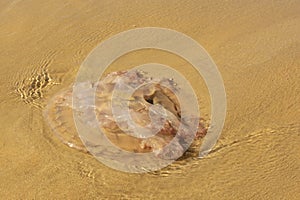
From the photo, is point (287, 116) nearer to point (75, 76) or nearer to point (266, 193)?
point (266, 193)

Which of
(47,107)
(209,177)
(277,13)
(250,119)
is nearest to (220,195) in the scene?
(209,177)

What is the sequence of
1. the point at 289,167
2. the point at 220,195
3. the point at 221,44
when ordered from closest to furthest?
the point at 220,195
the point at 289,167
the point at 221,44

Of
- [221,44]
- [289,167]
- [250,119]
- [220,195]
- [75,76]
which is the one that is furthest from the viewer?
[221,44]

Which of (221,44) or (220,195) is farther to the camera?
(221,44)

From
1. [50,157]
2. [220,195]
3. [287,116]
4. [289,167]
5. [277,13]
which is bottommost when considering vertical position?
[50,157]

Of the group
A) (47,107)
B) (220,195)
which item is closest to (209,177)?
(220,195)

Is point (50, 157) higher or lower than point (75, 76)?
lower
